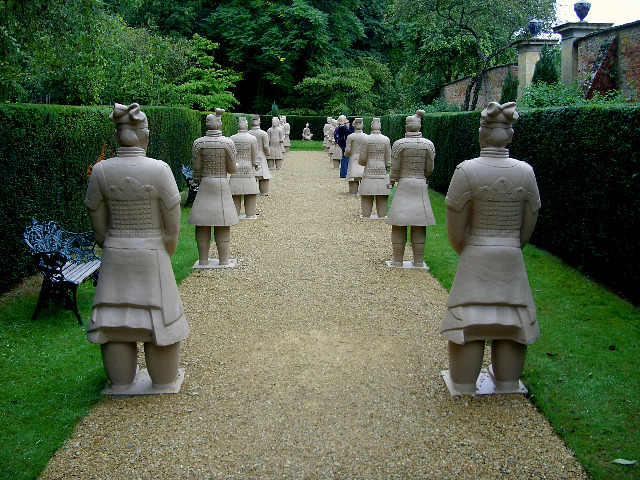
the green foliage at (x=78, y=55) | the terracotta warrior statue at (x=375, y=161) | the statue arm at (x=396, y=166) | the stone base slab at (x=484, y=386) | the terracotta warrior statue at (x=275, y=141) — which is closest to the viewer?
the stone base slab at (x=484, y=386)

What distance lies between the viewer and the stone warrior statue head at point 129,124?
4.55 metres

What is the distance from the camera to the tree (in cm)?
2266

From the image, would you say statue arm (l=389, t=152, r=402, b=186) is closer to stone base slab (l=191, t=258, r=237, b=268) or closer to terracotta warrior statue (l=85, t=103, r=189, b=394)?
stone base slab (l=191, t=258, r=237, b=268)

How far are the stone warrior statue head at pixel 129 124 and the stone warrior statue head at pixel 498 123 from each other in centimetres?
251

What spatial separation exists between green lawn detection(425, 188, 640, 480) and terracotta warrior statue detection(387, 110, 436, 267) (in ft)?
2.69

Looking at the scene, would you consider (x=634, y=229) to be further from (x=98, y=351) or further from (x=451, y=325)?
(x=98, y=351)

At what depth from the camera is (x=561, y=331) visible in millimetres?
6387

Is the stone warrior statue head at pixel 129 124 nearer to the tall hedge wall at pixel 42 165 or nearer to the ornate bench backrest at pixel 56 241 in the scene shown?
the ornate bench backrest at pixel 56 241

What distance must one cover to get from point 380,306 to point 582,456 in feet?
11.3

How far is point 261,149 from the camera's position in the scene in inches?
587

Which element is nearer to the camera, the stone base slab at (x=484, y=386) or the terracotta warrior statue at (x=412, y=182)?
the stone base slab at (x=484, y=386)

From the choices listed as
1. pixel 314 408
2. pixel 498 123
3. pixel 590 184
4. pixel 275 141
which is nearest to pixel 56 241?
pixel 314 408

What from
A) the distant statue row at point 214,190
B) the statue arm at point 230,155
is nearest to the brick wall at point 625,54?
the statue arm at point 230,155

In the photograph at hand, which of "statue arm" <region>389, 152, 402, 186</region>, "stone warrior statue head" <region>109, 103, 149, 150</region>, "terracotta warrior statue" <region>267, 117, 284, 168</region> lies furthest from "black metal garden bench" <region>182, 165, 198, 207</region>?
"stone warrior statue head" <region>109, 103, 149, 150</region>
